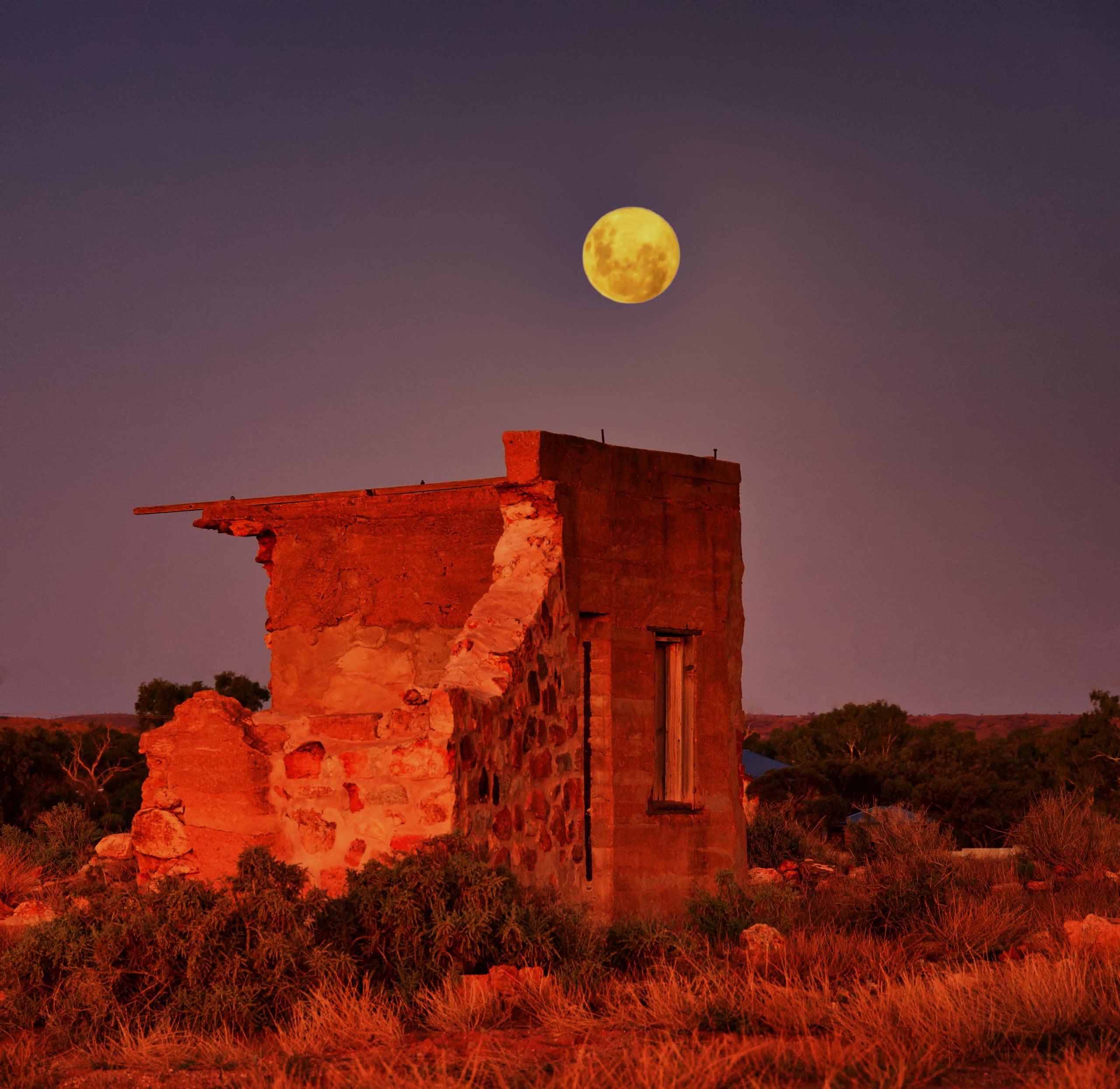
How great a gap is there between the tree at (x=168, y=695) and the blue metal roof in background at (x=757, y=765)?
11.3 m

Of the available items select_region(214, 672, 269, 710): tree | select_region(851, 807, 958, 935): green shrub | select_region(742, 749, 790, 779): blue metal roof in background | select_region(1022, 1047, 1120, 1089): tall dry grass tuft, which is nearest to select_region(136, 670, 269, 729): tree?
select_region(214, 672, 269, 710): tree

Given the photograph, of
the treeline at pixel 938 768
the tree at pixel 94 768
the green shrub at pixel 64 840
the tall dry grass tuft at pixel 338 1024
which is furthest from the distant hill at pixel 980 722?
the tall dry grass tuft at pixel 338 1024

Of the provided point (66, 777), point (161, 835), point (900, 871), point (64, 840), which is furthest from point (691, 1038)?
point (66, 777)

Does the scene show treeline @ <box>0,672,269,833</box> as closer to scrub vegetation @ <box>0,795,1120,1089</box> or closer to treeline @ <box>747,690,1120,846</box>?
treeline @ <box>747,690,1120,846</box>

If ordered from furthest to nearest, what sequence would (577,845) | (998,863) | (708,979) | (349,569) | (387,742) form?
(998,863)
(349,569)
(577,845)
(387,742)
(708,979)

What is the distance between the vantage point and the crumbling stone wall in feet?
22.2

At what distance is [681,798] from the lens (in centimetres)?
929

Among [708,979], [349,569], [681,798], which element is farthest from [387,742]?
[349,569]

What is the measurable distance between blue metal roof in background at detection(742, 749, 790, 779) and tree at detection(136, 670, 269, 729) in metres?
11.3

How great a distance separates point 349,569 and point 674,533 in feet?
9.43

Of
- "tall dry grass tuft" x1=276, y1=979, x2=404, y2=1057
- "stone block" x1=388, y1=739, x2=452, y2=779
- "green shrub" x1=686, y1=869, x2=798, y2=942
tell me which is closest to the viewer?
"tall dry grass tuft" x1=276, y1=979, x2=404, y2=1057

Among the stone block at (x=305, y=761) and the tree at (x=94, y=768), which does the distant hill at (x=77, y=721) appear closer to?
the tree at (x=94, y=768)

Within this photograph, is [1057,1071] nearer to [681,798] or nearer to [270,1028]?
[270,1028]

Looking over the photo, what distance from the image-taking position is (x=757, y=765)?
24.3 meters
